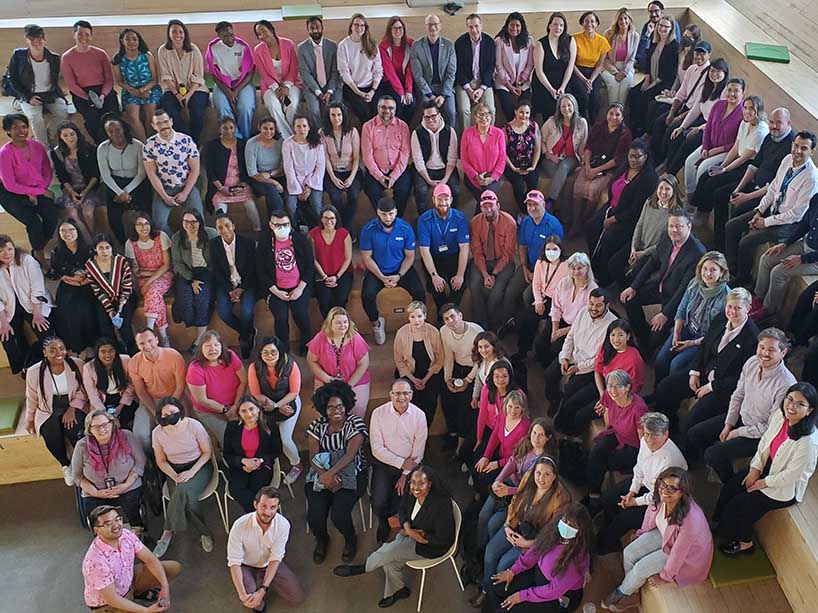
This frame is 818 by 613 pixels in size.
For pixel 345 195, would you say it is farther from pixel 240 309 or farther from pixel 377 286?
pixel 240 309

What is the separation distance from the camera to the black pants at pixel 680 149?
6512 mm

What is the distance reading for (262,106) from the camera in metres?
6.96

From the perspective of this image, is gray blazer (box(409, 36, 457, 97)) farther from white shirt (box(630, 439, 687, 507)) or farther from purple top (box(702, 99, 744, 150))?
white shirt (box(630, 439, 687, 507))

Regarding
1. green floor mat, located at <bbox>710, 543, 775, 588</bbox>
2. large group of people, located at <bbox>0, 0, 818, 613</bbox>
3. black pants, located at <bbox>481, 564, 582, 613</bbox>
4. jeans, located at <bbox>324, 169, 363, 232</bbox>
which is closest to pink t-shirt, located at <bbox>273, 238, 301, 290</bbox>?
large group of people, located at <bbox>0, 0, 818, 613</bbox>

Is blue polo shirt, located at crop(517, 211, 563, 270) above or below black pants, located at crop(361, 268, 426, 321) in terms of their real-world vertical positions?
above

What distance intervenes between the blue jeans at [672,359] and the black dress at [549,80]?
2802mm

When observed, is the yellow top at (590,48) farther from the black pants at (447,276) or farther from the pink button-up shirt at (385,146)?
the black pants at (447,276)

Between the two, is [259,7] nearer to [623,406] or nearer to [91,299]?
[91,299]

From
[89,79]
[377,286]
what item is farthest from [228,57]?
[377,286]

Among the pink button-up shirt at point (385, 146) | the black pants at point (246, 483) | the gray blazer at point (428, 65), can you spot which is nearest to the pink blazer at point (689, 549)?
the black pants at point (246, 483)

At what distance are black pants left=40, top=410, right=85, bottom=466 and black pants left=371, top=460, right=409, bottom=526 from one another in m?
2.13

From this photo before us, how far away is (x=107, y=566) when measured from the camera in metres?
4.54

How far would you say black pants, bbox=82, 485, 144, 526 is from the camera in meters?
5.26

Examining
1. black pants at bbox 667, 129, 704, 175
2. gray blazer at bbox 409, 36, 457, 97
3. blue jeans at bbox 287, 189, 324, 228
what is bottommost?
blue jeans at bbox 287, 189, 324, 228
